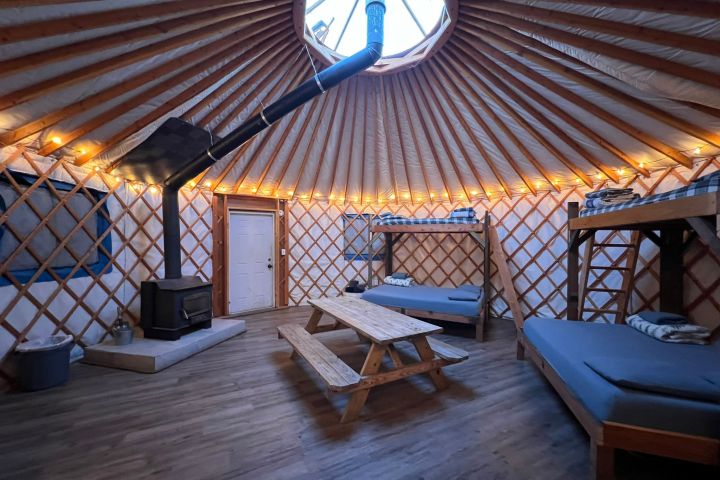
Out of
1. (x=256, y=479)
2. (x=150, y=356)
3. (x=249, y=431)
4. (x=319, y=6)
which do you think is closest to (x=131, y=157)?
(x=150, y=356)

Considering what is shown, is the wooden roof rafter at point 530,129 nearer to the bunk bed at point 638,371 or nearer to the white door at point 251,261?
the bunk bed at point 638,371

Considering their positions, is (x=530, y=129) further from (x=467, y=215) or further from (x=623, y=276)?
(x=623, y=276)

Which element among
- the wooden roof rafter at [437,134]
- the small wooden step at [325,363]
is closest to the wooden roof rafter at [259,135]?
the wooden roof rafter at [437,134]

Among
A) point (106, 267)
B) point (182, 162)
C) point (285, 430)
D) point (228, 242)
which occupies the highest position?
point (182, 162)

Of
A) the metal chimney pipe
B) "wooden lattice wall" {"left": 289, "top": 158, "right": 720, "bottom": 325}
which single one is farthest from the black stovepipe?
"wooden lattice wall" {"left": 289, "top": 158, "right": 720, "bottom": 325}

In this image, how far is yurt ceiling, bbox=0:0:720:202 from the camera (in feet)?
5.24

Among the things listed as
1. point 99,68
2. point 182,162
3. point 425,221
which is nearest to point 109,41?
point 99,68

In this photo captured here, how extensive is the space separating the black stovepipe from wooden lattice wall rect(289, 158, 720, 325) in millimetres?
1833

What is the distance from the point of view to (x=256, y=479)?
4.21 feet

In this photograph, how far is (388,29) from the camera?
9.41 ft

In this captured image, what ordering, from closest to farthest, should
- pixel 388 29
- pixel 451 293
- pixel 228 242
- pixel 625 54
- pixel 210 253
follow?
pixel 625 54 → pixel 388 29 → pixel 451 293 → pixel 210 253 → pixel 228 242

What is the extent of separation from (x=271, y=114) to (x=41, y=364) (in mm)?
2509

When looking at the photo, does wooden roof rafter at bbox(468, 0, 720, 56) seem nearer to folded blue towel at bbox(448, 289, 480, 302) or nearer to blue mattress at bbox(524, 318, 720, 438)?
blue mattress at bbox(524, 318, 720, 438)

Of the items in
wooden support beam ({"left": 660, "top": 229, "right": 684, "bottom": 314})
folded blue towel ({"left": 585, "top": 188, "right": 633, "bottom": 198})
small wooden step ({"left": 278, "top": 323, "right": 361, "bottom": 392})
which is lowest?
small wooden step ({"left": 278, "top": 323, "right": 361, "bottom": 392})
